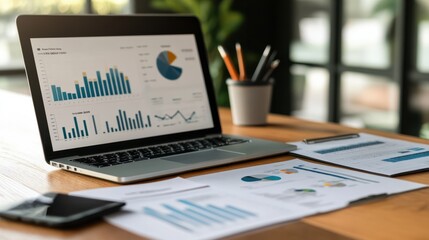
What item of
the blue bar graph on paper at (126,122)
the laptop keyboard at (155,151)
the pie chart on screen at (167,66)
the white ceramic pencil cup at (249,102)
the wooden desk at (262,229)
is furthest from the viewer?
the white ceramic pencil cup at (249,102)

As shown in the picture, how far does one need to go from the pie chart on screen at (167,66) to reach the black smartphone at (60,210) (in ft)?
1.59

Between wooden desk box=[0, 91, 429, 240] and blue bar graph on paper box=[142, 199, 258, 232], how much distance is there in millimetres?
45

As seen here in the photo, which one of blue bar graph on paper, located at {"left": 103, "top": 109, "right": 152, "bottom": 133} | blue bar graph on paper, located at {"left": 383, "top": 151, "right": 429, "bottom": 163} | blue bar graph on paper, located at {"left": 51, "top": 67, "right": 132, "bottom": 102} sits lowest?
blue bar graph on paper, located at {"left": 383, "top": 151, "right": 429, "bottom": 163}

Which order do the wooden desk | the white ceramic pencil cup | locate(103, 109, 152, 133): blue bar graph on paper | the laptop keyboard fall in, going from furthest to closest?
the white ceramic pencil cup
locate(103, 109, 152, 133): blue bar graph on paper
the laptop keyboard
the wooden desk

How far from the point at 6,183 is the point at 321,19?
11.4 ft

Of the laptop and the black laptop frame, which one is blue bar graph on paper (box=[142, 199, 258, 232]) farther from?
the black laptop frame

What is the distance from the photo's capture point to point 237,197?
34.5 inches

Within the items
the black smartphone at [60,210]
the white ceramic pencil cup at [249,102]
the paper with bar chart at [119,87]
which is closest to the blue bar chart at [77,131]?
the paper with bar chart at [119,87]

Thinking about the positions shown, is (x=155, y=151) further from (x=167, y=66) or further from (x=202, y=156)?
(x=167, y=66)

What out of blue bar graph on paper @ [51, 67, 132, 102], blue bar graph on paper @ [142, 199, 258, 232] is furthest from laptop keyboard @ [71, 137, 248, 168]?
blue bar graph on paper @ [142, 199, 258, 232]

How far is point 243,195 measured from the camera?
2.91 ft

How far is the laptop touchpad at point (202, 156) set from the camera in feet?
3.54

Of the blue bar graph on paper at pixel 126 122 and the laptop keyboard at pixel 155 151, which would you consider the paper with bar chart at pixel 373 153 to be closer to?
the laptop keyboard at pixel 155 151

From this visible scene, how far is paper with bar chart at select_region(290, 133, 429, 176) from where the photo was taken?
107 centimetres
